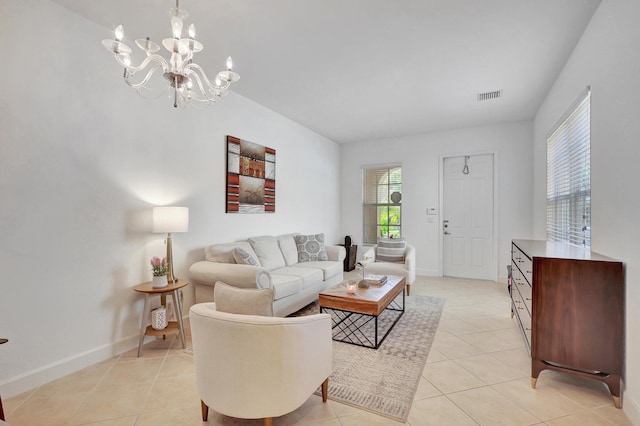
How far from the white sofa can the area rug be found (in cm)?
80

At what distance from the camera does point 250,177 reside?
405cm

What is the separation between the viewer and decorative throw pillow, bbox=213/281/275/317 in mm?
1580

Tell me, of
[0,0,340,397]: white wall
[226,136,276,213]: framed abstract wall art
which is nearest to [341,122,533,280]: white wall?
[226,136,276,213]: framed abstract wall art

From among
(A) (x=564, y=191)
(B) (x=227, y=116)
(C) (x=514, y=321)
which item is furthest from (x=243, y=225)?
(A) (x=564, y=191)

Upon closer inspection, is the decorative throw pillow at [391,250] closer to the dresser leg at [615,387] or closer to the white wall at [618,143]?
the white wall at [618,143]

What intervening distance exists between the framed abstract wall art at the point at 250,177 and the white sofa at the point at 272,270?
19.9 inches

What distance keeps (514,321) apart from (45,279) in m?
4.38

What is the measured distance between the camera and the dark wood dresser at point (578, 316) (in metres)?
1.83

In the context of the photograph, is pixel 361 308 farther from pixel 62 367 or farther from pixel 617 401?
pixel 62 367

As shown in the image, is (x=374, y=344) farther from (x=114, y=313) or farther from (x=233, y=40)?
(x=233, y=40)

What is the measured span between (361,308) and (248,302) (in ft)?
4.36

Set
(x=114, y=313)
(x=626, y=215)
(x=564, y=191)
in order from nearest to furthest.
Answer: (x=626, y=215), (x=114, y=313), (x=564, y=191)

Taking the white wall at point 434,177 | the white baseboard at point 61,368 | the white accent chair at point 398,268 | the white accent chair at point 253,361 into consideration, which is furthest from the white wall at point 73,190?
the white wall at point 434,177

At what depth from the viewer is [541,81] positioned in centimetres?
337
